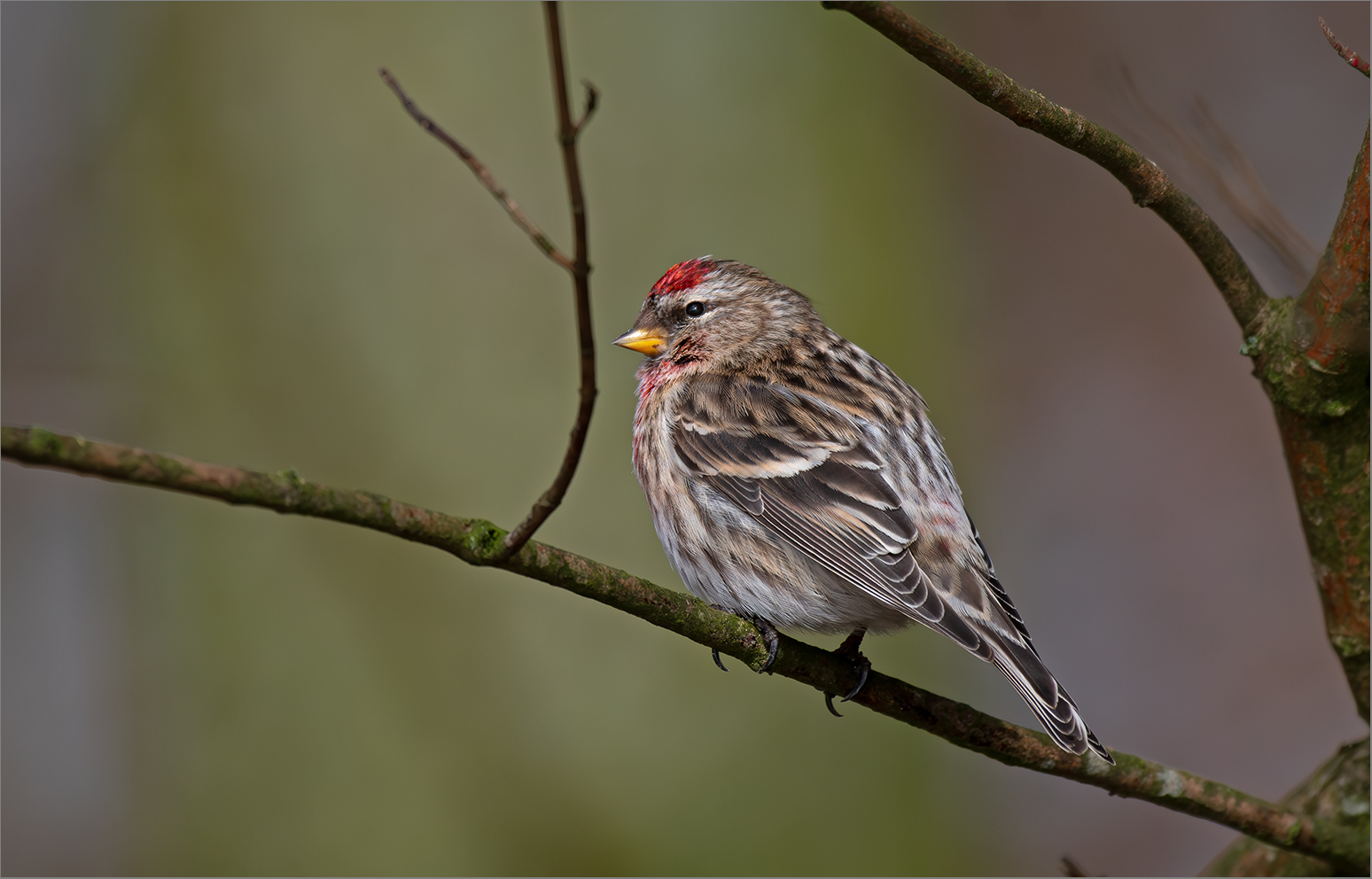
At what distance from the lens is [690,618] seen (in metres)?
2.57

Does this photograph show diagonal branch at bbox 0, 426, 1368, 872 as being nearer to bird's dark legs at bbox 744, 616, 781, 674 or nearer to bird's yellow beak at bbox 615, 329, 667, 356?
bird's dark legs at bbox 744, 616, 781, 674

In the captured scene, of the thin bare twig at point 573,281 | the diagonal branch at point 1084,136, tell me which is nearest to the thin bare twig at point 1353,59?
the diagonal branch at point 1084,136

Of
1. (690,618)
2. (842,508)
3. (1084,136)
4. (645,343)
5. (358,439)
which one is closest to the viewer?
(690,618)

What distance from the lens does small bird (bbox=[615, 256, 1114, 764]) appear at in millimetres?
3264

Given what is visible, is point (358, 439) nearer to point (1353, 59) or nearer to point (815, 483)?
point (815, 483)

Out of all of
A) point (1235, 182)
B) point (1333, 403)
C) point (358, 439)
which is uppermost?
point (1235, 182)

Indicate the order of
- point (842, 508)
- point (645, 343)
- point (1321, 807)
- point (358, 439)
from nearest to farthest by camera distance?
point (842, 508) → point (1321, 807) → point (645, 343) → point (358, 439)

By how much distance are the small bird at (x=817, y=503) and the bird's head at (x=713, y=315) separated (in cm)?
6

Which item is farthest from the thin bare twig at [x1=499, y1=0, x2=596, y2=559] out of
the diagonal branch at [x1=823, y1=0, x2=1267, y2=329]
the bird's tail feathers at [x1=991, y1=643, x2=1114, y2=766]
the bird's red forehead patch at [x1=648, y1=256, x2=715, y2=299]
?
the bird's red forehead patch at [x1=648, y1=256, x2=715, y2=299]

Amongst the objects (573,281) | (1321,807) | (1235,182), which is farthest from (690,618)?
(1321,807)

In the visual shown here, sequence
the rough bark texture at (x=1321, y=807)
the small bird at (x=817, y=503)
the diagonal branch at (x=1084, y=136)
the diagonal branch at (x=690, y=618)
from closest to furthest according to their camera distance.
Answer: the diagonal branch at (x=690, y=618) < the diagonal branch at (x=1084, y=136) < the small bird at (x=817, y=503) < the rough bark texture at (x=1321, y=807)

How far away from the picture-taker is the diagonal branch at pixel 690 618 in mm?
1744

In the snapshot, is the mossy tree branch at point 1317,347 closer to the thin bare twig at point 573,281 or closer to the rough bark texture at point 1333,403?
the rough bark texture at point 1333,403

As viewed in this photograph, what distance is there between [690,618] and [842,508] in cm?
101
